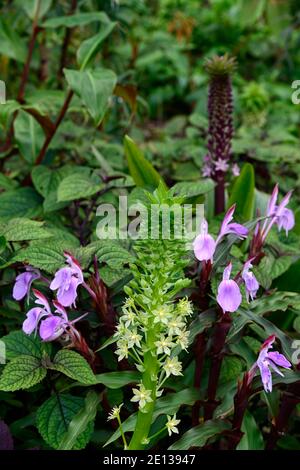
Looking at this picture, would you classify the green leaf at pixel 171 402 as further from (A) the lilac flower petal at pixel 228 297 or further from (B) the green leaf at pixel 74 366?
(A) the lilac flower petal at pixel 228 297

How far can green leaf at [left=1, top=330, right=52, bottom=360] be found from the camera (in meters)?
1.22

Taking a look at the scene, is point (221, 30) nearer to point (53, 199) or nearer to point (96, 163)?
point (96, 163)

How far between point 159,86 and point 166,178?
214 cm

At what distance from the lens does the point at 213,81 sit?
177 cm

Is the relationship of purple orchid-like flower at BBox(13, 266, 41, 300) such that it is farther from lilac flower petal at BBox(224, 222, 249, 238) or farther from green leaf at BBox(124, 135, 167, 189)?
green leaf at BBox(124, 135, 167, 189)

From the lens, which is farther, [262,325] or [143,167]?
[143,167]

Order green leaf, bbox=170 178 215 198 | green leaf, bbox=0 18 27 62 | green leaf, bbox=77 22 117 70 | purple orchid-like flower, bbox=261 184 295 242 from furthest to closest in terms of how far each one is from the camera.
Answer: green leaf, bbox=0 18 27 62, green leaf, bbox=77 22 117 70, green leaf, bbox=170 178 215 198, purple orchid-like flower, bbox=261 184 295 242

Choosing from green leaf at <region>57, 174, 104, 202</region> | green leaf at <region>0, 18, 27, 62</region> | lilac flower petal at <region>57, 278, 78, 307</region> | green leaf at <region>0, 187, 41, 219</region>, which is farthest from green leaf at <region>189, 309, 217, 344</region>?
green leaf at <region>0, 18, 27, 62</region>

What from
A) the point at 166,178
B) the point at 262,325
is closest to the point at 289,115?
the point at 166,178

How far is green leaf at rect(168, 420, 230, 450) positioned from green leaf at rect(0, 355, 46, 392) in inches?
10.5

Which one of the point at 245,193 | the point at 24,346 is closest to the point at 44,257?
the point at 24,346

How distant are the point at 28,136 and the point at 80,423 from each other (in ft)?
3.66

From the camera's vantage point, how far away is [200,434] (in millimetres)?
1218
